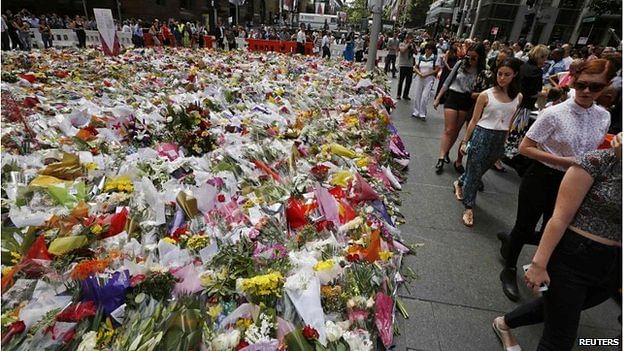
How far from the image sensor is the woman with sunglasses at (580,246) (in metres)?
1.33

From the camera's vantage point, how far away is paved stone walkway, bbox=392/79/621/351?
2098 mm

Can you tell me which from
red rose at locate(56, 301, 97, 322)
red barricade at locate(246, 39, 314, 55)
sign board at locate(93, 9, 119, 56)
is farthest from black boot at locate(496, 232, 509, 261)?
red barricade at locate(246, 39, 314, 55)

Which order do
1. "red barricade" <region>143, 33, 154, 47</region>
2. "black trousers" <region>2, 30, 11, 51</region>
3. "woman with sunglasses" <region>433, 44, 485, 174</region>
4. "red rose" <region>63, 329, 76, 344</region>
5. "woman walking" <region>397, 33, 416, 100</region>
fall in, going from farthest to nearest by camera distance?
"red barricade" <region>143, 33, 154, 47</region>, "black trousers" <region>2, 30, 11, 51</region>, "woman walking" <region>397, 33, 416, 100</region>, "woman with sunglasses" <region>433, 44, 485, 174</region>, "red rose" <region>63, 329, 76, 344</region>

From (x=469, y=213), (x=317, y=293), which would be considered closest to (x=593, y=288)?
(x=317, y=293)

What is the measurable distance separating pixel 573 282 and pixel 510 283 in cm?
103

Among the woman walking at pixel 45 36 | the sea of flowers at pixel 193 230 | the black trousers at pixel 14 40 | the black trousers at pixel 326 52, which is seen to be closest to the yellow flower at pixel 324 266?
the sea of flowers at pixel 193 230

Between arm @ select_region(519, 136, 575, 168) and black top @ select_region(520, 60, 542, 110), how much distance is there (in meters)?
2.18

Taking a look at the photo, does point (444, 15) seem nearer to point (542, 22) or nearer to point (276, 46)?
point (542, 22)

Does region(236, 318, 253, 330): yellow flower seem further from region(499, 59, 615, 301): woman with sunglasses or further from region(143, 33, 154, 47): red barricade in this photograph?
region(143, 33, 154, 47): red barricade

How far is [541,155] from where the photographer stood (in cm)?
204

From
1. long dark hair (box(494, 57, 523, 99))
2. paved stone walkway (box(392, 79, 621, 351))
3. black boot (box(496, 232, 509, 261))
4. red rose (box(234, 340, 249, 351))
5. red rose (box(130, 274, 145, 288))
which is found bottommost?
paved stone walkway (box(392, 79, 621, 351))

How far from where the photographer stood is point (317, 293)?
1.91 meters

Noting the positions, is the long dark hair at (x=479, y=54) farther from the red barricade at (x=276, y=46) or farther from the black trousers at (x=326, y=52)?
the red barricade at (x=276, y=46)

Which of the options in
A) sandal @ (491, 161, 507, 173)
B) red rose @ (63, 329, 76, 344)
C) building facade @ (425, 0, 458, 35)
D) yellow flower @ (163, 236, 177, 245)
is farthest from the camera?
building facade @ (425, 0, 458, 35)
